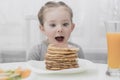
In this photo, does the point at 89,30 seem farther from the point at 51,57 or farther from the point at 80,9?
the point at 51,57

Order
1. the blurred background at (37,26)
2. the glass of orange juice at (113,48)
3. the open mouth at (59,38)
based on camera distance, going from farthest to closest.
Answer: the blurred background at (37,26), the open mouth at (59,38), the glass of orange juice at (113,48)

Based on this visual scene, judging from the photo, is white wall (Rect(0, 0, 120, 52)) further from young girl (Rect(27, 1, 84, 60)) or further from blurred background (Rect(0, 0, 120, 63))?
young girl (Rect(27, 1, 84, 60))

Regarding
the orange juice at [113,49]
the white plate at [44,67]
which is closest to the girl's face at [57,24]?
the white plate at [44,67]

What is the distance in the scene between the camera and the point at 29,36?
209 cm

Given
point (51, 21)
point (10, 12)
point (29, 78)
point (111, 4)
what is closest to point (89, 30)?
point (111, 4)

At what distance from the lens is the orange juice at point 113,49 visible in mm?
1053

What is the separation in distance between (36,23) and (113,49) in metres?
1.09

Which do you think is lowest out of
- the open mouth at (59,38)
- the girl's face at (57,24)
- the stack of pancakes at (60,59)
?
the stack of pancakes at (60,59)

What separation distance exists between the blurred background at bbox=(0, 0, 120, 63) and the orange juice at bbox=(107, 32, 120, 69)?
3.11 feet

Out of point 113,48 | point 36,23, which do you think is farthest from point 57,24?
point 36,23

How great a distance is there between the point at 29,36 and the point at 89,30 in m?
0.44

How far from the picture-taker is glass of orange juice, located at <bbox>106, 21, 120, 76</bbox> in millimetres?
1037

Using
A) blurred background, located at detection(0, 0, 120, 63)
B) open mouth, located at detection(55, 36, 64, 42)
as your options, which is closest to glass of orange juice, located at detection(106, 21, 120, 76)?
open mouth, located at detection(55, 36, 64, 42)

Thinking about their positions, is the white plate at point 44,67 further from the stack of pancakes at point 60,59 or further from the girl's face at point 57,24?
the girl's face at point 57,24
